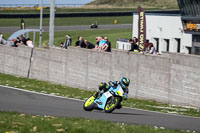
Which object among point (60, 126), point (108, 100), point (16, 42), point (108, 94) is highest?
point (16, 42)

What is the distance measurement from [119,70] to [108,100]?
359 inches

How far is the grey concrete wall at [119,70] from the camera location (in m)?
20.7

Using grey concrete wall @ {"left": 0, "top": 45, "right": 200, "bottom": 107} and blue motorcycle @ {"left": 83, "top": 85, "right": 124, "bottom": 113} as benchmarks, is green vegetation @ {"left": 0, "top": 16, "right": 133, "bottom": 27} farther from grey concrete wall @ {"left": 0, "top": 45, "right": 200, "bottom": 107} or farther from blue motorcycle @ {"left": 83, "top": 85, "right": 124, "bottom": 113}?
blue motorcycle @ {"left": 83, "top": 85, "right": 124, "bottom": 113}

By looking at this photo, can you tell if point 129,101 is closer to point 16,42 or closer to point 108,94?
point 108,94

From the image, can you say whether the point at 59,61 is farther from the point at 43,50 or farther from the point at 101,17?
the point at 101,17

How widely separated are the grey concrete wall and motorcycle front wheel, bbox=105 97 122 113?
5.93 metres

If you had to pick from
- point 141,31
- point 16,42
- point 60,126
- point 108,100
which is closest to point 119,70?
point 141,31

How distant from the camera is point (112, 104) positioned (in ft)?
49.4

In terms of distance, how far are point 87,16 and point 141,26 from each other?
5781cm

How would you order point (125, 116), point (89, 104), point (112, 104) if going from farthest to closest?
point (89, 104) → point (112, 104) → point (125, 116)

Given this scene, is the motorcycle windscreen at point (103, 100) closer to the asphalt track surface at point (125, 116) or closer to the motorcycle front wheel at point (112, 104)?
the motorcycle front wheel at point (112, 104)

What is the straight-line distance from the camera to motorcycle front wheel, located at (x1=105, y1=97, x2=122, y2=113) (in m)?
14.7

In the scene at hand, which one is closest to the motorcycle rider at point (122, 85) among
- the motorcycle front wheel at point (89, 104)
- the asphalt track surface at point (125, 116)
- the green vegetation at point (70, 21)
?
the motorcycle front wheel at point (89, 104)

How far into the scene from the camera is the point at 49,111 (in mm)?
15055
